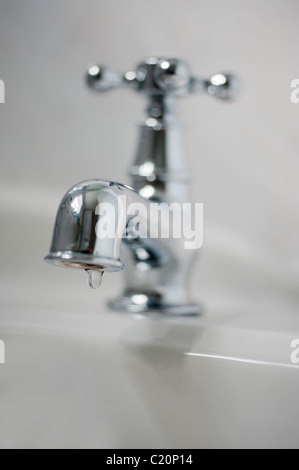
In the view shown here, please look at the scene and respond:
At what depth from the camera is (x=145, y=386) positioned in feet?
1.33

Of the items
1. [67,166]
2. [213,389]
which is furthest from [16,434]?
[67,166]

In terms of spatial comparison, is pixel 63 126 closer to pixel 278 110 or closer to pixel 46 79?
pixel 46 79

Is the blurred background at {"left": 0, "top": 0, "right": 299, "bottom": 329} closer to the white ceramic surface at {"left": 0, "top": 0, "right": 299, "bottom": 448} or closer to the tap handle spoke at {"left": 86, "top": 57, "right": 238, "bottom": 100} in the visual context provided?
the white ceramic surface at {"left": 0, "top": 0, "right": 299, "bottom": 448}

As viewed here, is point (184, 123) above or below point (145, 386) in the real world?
above

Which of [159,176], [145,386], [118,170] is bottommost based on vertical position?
[145,386]

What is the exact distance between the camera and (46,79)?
2.22ft

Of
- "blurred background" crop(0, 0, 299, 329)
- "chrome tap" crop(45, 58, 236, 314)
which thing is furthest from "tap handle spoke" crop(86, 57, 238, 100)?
"blurred background" crop(0, 0, 299, 329)

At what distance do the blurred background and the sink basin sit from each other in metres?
0.12

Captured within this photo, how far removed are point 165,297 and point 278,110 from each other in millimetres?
258

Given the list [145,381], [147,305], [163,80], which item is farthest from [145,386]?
[163,80]

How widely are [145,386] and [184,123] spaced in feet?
1.06

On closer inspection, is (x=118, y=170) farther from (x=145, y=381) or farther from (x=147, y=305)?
(x=145, y=381)

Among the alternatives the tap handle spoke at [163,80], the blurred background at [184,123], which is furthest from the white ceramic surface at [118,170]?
the tap handle spoke at [163,80]

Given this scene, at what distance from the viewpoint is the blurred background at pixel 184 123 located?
2.01 feet
